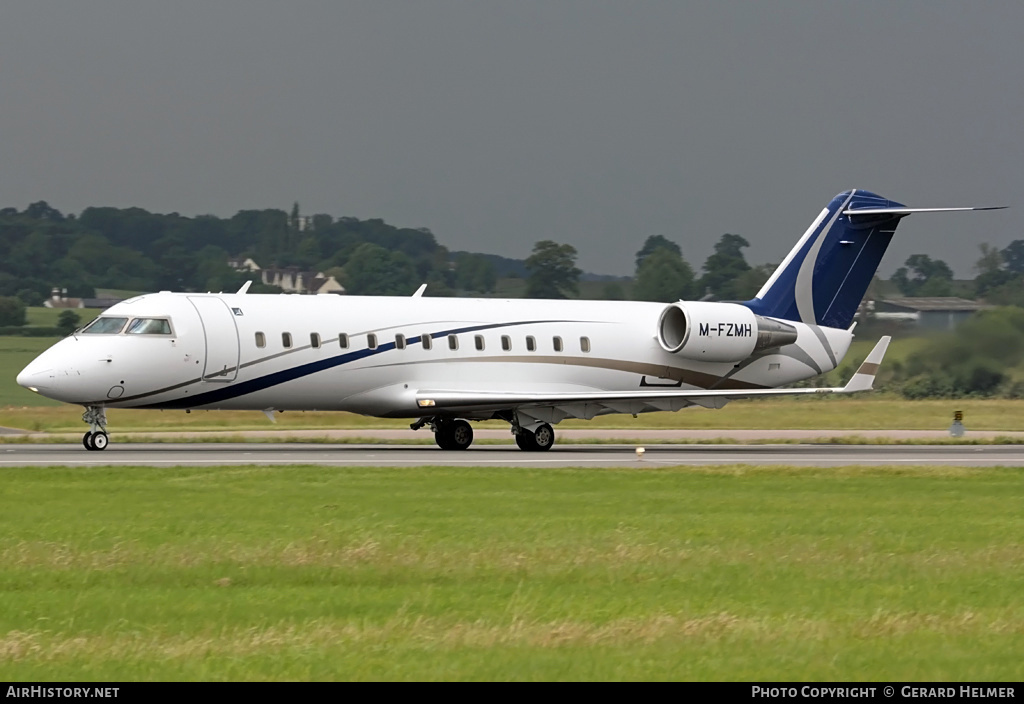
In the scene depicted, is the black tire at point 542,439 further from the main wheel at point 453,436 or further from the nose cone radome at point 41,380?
the nose cone radome at point 41,380

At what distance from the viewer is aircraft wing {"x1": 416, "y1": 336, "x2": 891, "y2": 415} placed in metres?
31.8

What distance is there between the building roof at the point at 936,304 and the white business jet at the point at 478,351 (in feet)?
67.0

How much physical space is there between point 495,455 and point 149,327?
753cm

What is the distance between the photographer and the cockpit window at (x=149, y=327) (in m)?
29.7

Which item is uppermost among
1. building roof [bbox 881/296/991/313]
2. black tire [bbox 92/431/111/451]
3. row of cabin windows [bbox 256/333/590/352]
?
→ building roof [bbox 881/296/991/313]

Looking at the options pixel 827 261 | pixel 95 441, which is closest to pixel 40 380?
pixel 95 441

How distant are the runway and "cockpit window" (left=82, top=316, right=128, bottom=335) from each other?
2411mm

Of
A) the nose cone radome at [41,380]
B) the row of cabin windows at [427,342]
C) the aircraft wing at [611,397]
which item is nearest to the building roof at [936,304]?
the aircraft wing at [611,397]

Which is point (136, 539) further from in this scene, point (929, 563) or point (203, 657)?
point (929, 563)

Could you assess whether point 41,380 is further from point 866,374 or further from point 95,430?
point 866,374

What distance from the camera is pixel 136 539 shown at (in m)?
14.9

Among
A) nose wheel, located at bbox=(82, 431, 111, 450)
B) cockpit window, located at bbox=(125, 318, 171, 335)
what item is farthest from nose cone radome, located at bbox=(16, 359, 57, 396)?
cockpit window, located at bbox=(125, 318, 171, 335)

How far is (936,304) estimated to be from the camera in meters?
64.4

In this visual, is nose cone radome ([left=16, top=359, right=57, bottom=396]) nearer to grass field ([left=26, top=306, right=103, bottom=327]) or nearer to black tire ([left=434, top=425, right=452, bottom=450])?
black tire ([left=434, top=425, right=452, bottom=450])
